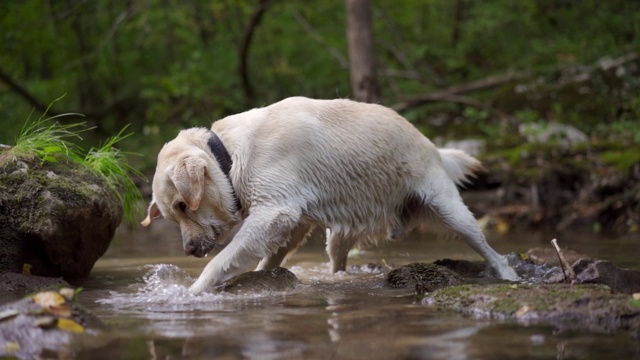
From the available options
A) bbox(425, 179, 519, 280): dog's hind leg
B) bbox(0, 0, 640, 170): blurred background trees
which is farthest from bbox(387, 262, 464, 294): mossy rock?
bbox(0, 0, 640, 170): blurred background trees

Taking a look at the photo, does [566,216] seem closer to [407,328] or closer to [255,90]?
[407,328]

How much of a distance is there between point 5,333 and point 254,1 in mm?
15563

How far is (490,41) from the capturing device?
1906cm

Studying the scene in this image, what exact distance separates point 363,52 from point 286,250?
276 inches

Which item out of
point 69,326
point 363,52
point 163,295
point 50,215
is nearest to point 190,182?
point 163,295

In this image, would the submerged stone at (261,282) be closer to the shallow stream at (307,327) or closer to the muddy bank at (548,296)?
the shallow stream at (307,327)

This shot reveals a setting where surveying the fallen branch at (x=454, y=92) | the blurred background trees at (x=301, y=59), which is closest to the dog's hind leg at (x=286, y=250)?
the blurred background trees at (x=301, y=59)

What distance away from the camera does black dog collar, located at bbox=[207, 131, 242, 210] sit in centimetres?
643

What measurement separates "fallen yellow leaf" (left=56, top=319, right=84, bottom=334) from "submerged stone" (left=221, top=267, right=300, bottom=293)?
6.32ft

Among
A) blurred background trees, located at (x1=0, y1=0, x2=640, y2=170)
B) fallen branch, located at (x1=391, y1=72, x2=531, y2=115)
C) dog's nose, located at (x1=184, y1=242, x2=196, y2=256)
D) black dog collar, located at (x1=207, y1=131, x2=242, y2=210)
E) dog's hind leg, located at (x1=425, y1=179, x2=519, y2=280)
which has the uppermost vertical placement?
blurred background trees, located at (x1=0, y1=0, x2=640, y2=170)

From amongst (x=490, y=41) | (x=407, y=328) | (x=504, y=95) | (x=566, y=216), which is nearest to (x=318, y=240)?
(x=566, y=216)

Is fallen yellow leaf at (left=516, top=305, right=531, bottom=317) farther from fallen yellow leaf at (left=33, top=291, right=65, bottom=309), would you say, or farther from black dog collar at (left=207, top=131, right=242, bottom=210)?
black dog collar at (left=207, top=131, right=242, bottom=210)

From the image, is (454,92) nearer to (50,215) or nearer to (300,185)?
(300,185)

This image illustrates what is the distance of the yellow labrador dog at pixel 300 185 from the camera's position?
623 cm
